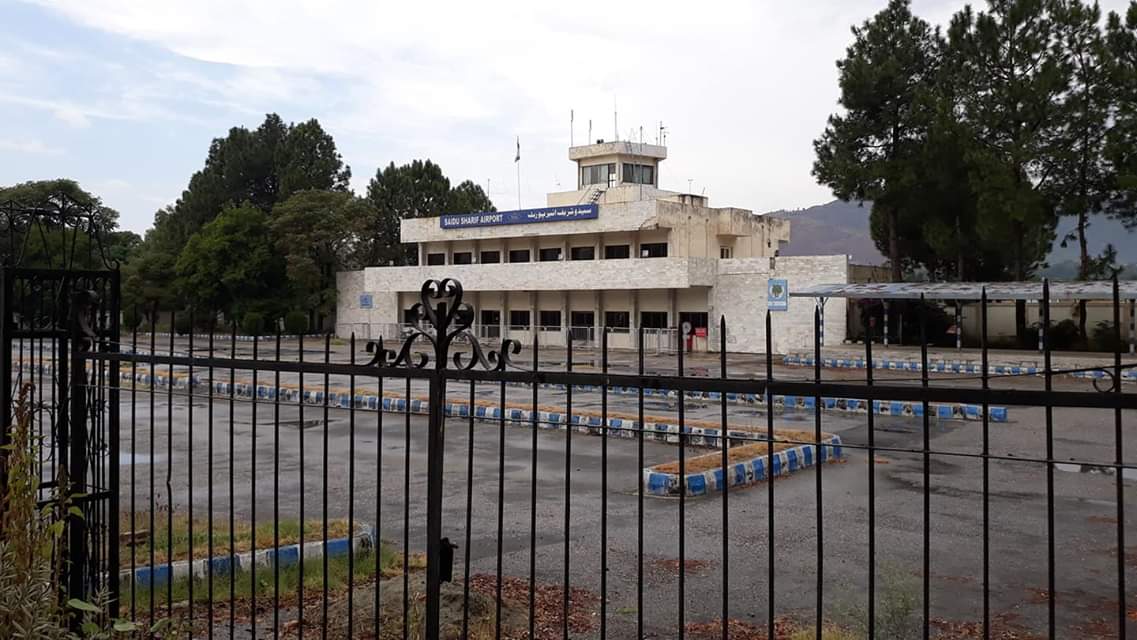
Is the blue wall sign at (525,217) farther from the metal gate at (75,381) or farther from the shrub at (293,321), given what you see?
the metal gate at (75,381)

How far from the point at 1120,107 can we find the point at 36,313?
36.3 m

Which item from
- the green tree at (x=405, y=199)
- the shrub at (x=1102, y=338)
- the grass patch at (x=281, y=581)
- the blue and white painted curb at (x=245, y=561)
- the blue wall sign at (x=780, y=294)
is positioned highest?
the green tree at (x=405, y=199)

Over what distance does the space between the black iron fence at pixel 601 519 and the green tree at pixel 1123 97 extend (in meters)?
20.5

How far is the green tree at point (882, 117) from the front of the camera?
38344 millimetres

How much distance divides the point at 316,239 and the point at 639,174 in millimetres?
18757

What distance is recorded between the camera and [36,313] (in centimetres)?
516

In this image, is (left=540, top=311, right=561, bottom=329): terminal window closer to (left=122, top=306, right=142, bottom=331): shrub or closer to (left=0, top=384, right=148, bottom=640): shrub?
(left=122, top=306, right=142, bottom=331): shrub

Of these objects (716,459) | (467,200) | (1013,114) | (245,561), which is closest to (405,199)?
(467,200)

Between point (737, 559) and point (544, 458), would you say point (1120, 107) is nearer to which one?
point (544, 458)

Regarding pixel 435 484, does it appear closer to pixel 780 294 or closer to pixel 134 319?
pixel 134 319

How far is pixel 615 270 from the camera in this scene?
40906 millimetres

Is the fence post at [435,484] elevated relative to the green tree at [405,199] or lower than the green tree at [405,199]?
lower

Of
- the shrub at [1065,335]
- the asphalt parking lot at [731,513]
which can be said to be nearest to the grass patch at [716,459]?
→ the asphalt parking lot at [731,513]

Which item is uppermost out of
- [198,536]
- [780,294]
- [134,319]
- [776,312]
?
[780,294]
